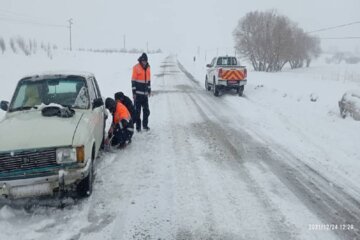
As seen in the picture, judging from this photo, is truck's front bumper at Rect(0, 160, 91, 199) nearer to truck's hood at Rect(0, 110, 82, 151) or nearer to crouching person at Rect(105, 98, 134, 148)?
truck's hood at Rect(0, 110, 82, 151)

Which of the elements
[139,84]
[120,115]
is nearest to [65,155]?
[120,115]

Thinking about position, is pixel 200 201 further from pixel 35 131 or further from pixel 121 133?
pixel 121 133

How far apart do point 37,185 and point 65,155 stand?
20.5 inches

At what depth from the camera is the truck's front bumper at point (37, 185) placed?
4.45 metres

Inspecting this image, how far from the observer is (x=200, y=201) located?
5129mm

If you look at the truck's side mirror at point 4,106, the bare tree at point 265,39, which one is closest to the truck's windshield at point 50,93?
the truck's side mirror at point 4,106

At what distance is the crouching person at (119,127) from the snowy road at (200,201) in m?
0.29

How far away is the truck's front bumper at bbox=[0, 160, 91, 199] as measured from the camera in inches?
175

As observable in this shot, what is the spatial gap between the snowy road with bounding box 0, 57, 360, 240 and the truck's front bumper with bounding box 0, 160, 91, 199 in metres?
0.36

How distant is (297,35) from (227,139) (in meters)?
50.3

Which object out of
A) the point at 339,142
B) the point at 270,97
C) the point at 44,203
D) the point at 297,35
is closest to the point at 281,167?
the point at 339,142

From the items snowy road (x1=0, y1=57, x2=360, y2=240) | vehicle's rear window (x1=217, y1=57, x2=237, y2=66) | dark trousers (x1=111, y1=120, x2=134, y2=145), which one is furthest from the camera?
vehicle's rear window (x1=217, y1=57, x2=237, y2=66)

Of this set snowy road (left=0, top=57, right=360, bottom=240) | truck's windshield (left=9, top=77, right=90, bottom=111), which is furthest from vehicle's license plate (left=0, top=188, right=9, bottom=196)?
truck's windshield (left=9, top=77, right=90, bottom=111)

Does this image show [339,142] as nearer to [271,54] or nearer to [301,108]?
[301,108]
